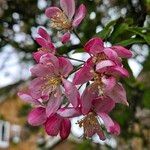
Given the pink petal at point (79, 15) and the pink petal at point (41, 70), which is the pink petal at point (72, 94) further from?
the pink petal at point (79, 15)

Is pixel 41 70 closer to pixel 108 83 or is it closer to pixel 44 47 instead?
pixel 44 47

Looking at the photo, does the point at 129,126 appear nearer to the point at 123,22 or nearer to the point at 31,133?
the point at 31,133

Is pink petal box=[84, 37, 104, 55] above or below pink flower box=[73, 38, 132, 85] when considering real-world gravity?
above

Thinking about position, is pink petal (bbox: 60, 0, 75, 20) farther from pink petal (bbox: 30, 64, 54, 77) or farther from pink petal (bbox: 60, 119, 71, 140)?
pink petal (bbox: 60, 119, 71, 140)


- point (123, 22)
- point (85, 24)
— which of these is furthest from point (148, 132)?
point (123, 22)

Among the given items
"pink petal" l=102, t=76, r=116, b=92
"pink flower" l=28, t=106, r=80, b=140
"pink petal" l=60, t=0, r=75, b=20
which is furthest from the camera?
"pink petal" l=60, t=0, r=75, b=20

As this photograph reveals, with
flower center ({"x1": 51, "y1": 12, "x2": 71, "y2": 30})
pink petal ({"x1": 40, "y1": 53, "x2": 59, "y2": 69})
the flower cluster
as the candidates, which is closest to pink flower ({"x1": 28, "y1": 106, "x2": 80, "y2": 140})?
the flower cluster

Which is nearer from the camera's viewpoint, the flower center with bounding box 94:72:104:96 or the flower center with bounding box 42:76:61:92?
the flower center with bounding box 94:72:104:96
